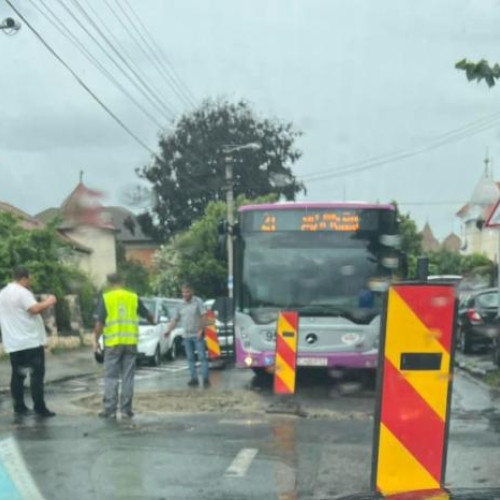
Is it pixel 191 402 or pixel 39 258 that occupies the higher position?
pixel 39 258

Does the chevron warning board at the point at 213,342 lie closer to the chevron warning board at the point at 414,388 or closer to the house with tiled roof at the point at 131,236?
the house with tiled roof at the point at 131,236

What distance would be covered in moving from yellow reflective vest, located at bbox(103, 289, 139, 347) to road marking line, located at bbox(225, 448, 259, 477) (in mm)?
3024

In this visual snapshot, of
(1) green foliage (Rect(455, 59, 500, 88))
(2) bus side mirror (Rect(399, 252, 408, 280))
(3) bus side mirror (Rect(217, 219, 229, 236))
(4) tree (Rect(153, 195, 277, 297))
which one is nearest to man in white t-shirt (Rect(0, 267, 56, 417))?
(3) bus side mirror (Rect(217, 219, 229, 236))

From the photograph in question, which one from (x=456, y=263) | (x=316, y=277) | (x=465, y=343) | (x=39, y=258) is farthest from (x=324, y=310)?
(x=456, y=263)

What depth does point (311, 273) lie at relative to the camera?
46.9ft

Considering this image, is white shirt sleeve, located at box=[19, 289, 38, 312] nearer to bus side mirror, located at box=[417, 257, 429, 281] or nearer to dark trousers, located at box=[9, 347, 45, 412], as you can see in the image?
dark trousers, located at box=[9, 347, 45, 412]

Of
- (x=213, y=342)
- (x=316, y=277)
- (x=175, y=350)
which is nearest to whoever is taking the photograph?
(x=316, y=277)

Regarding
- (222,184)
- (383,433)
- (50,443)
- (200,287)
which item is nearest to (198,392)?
(50,443)

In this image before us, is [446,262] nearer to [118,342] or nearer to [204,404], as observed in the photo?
[204,404]

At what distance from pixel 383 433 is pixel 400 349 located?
532 millimetres

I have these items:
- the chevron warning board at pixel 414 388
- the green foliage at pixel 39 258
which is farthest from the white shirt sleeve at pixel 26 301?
the green foliage at pixel 39 258

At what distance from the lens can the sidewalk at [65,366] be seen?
16342mm

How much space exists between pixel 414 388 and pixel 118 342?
599 centimetres

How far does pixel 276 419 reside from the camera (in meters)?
10.3
